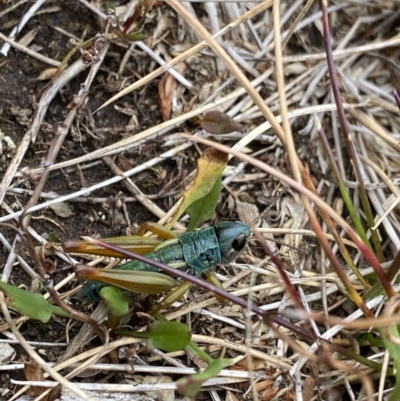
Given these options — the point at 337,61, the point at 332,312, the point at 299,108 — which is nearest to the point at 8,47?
the point at 299,108

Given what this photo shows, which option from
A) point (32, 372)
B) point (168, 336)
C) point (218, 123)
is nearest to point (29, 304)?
point (32, 372)

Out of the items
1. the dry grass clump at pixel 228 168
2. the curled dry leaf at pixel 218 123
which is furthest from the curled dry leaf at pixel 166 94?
the curled dry leaf at pixel 218 123

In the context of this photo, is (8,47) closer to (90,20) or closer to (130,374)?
(90,20)

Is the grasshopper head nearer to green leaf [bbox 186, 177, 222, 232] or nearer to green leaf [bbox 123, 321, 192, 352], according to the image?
green leaf [bbox 186, 177, 222, 232]

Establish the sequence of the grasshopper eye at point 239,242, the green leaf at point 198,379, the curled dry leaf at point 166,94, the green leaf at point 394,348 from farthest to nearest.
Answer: the curled dry leaf at point 166,94 < the grasshopper eye at point 239,242 < the green leaf at point 394,348 < the green leaf at point 198,379

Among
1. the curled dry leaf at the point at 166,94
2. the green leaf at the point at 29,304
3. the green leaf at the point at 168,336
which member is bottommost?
the green leaf at the point at 168,336

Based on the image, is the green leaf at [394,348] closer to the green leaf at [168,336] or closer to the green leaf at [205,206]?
the green leaf at [168,336]

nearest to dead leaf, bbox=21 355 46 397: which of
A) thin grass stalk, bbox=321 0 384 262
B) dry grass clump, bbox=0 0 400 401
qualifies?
dry grass clump, bbox=0 0 400 401
